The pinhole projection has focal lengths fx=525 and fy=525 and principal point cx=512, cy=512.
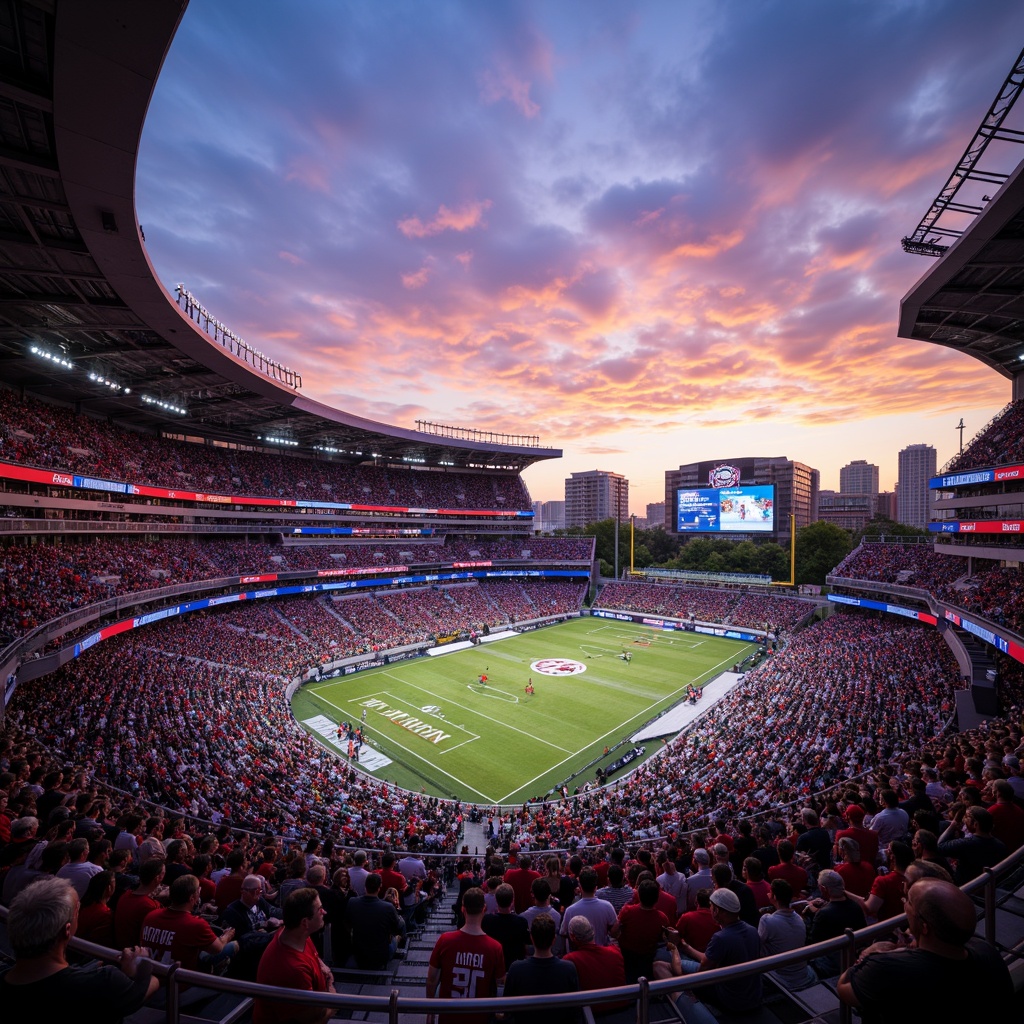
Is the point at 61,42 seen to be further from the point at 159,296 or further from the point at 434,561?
the point at 434,561

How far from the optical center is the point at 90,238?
1642 cm

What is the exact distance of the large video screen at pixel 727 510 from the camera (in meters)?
66.3

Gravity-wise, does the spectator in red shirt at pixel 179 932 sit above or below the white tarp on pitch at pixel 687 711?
above

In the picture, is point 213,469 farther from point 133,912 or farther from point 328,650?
point 133,912

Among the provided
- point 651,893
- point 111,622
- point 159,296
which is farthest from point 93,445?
point 651,893

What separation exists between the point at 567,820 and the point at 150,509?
118 ft

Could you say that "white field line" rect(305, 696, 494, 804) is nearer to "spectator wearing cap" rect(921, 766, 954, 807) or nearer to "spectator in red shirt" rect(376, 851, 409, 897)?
"spectator in red shirt" rect(376, 851, 409, 897)

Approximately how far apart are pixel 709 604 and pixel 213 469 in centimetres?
5176

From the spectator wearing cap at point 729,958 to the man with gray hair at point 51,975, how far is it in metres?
3.70

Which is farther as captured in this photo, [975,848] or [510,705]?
[510,705]

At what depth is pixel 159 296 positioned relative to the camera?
812 inches

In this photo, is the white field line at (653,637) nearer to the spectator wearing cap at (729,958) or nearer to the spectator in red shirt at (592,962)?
the spectator wearing cap at (729,958)

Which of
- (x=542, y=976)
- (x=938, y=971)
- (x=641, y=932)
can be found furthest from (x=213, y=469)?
(x=938, y=971)

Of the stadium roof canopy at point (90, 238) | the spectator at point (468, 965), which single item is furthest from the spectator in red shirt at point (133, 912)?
the stadium roof canopy at point (90, 238)
